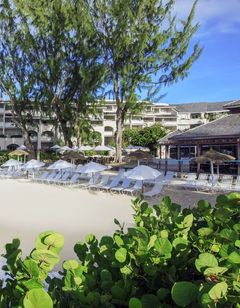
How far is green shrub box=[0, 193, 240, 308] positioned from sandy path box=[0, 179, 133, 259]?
5591 mm

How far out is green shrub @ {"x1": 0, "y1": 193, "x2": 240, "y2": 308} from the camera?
4.54 feet

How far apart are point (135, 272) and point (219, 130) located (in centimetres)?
2901

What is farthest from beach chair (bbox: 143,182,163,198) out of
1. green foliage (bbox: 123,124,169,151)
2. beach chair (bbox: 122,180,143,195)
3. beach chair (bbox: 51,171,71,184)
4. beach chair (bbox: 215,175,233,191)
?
green foliage (bbox: 123,124,169,151)

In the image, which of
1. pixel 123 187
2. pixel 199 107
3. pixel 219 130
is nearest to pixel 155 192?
pixel 123 187

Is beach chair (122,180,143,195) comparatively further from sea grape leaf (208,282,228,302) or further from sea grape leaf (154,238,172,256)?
sea grape leaf (208,282,228,302)

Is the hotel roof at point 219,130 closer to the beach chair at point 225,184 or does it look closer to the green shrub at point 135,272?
the beach chair at point 225,184

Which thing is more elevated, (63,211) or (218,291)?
(218,291)

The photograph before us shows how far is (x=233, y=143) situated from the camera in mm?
28594

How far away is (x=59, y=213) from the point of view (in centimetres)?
1386

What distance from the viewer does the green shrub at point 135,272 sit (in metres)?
1.38

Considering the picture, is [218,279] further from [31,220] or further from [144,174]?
[144,174]

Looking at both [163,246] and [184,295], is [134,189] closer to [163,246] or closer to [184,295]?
[163,246]

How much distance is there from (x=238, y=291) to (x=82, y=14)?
35.4 m

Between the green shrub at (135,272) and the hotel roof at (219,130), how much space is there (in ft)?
85.9
